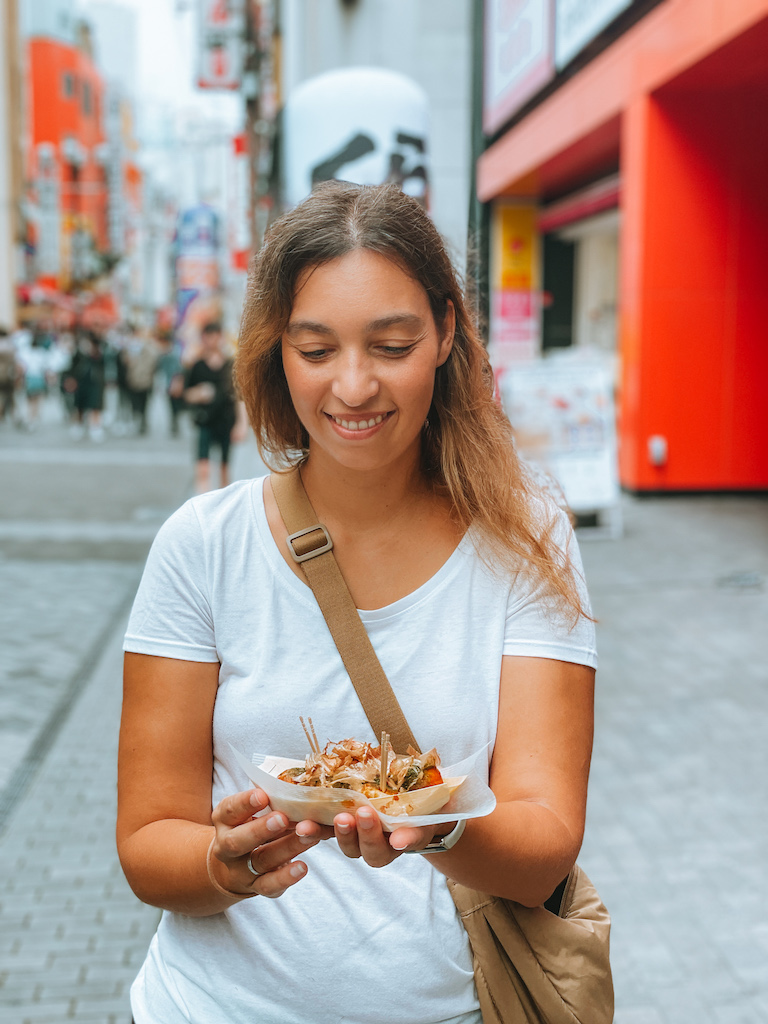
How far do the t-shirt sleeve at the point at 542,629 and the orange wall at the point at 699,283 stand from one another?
10067 millimetres

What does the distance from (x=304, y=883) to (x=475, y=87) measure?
190 inches

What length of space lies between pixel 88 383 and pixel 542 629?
18.2 meters

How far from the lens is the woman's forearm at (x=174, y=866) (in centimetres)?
148

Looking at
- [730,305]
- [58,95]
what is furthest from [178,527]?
[58,95]

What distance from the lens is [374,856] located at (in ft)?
4.15

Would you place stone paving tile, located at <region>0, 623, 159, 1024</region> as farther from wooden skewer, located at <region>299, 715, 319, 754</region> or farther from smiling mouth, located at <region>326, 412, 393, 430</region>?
smiling mouth, located at <region>326, 412, 393, 430</region>

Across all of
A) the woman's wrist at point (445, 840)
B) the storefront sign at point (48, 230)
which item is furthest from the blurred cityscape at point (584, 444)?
the storefront sign at point (48, 230)

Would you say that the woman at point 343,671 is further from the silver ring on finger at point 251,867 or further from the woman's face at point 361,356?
the silver ring on finger at point 251,867

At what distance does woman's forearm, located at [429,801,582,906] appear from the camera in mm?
1380

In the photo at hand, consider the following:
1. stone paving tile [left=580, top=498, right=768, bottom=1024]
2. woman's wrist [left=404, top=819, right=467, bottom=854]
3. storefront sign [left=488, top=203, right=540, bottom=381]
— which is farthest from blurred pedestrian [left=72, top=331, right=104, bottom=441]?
woman's wrist [left=404, top=819, right=467, bottom=854]

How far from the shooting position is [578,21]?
41.2 ft

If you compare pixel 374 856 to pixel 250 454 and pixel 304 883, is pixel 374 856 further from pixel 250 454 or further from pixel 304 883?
pixel 250 454

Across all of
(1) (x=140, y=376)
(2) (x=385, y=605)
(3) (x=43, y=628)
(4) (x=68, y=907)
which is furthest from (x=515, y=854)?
(1) (x=140, y=376)

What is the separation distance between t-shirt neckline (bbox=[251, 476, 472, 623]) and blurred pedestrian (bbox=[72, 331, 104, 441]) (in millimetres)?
17751
